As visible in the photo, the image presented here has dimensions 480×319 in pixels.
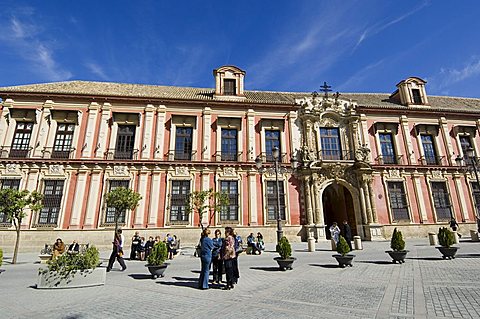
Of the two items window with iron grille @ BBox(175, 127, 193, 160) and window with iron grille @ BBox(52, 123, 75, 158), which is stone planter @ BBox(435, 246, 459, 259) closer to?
window with iron grille @ BBox(175, 127, 193, 160)

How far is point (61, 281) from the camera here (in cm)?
685

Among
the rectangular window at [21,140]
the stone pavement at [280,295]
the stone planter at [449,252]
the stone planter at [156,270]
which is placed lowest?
the stone pavement at [280,295]

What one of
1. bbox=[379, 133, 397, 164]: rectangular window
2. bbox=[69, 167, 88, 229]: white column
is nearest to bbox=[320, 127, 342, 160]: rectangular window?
bbox=[379, 133, 397, 164]: rectangular window

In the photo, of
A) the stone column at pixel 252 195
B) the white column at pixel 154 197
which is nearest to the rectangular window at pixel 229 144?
the stone column at pixel 252 195

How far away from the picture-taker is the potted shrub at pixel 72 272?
22.4 ft

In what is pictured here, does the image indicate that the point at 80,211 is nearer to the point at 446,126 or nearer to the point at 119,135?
the point at 119,135

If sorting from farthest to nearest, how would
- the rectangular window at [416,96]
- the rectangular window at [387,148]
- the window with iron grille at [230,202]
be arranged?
the rectangular window at [416,96] → the rectangular window at [387,148] → the window with iron grille at [230,202]

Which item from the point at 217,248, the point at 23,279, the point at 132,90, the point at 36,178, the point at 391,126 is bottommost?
the point at 23,279

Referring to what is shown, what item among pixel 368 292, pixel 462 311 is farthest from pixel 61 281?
pixel 462 311

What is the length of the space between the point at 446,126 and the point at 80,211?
31.2m

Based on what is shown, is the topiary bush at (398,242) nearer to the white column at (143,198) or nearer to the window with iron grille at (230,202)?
the window with iron grille at (230,202)

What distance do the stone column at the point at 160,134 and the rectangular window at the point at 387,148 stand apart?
61.1 ft

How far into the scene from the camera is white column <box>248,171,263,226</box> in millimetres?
18266

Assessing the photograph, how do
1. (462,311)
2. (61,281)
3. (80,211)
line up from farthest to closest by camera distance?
(80,211), (61,281), (462,311)
